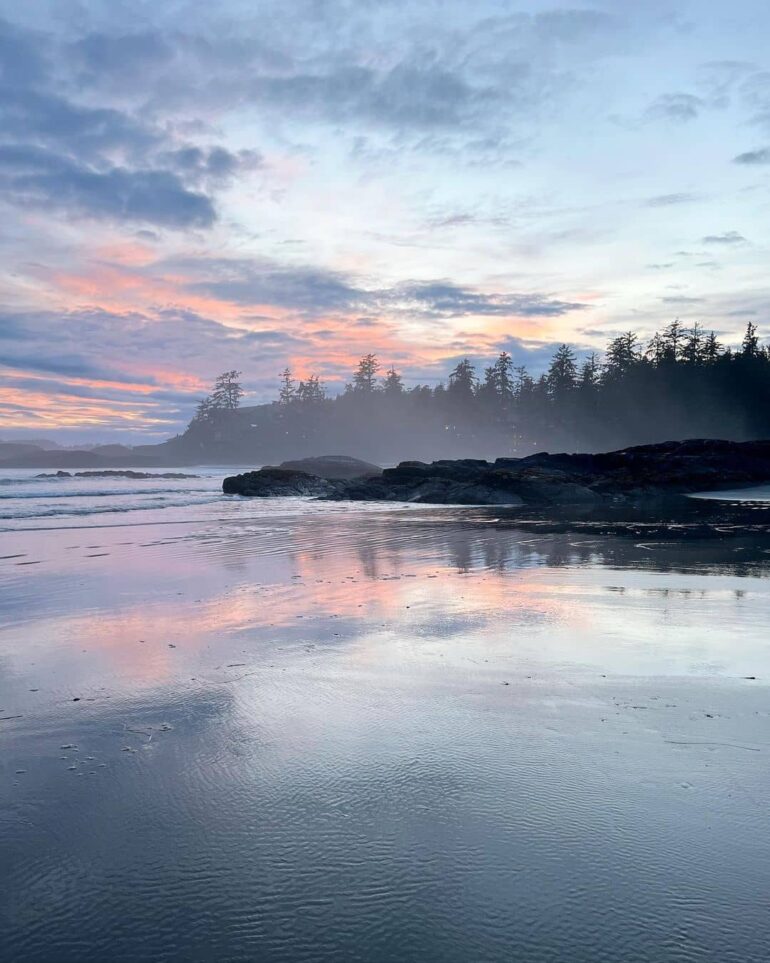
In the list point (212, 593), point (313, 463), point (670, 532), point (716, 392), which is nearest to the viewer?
point (212, 593)

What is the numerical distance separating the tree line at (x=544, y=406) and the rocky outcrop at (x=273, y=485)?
1586 inches

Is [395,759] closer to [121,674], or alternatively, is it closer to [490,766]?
[490,766]

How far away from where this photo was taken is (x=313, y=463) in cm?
4691

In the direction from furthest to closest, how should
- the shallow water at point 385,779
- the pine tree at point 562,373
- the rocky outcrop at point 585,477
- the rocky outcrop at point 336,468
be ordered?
the pine tree at point 562,373, the rocky outcrop at point 336,468, the rocky outcrop at point 585,477, the shallow water at point 385,779

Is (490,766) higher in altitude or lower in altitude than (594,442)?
lower

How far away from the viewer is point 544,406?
7581 centimetres

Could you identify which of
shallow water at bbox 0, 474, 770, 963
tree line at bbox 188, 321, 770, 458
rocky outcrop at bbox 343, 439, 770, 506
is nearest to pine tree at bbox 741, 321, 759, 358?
tree line at bbox 188, 321, 770, 458

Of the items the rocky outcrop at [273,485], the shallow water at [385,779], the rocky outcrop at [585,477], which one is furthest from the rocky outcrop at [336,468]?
the shallow water at [385,779]

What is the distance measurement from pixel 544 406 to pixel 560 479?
5279 cm

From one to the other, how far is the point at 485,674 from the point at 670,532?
430 inches

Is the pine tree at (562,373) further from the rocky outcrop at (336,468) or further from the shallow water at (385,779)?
the shallow water at (385,779)

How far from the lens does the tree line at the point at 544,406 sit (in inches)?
2188

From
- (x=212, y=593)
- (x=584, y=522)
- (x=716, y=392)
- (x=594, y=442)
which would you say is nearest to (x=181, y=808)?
(x=212, y=593)

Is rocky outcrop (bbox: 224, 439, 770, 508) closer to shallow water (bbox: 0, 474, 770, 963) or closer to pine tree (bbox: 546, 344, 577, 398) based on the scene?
shallow water (bbox: 0, 474, 770, 963)
